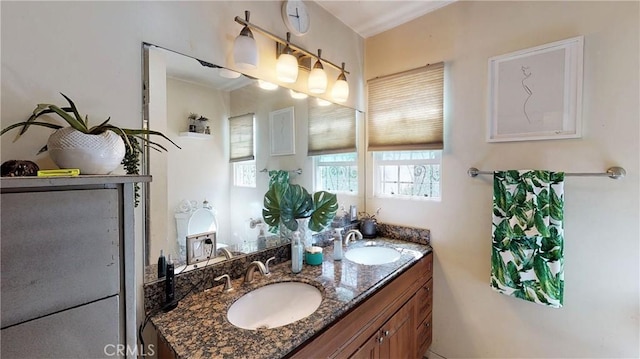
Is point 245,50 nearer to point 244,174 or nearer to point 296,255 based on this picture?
point 244,174

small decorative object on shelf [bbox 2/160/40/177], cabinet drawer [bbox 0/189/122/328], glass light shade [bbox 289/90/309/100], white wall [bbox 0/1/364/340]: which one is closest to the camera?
Answer: cabinet drawer [bbox 0/189/122/328]

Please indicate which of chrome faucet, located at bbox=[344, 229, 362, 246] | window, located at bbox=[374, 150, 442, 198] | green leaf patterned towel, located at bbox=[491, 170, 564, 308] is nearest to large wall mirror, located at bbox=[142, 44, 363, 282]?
chrome faucet, located at bbox=[344, 229, 362, 246]

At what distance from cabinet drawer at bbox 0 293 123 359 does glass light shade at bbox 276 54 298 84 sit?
1.21 metres

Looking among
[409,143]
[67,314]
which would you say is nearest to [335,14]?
[409,143]

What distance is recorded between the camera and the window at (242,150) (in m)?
1.39

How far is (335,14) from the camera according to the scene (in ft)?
6.07

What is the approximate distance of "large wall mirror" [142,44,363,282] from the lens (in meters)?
1.07

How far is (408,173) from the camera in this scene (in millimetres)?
2047

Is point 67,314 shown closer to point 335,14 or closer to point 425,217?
point 425,217

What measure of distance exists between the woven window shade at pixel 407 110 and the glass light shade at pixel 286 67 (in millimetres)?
846

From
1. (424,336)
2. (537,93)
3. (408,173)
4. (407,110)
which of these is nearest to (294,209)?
(408,173)

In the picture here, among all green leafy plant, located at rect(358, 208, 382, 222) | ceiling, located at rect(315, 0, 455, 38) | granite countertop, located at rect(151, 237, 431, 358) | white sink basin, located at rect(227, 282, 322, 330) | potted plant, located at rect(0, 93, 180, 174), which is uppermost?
ceiling, located at rect(315, 0, 455, 38)

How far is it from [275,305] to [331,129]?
1229 millimetres

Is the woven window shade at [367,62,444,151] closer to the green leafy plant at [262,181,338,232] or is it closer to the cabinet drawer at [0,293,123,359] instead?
A: the green leafy plant at [262,181,338,232]
